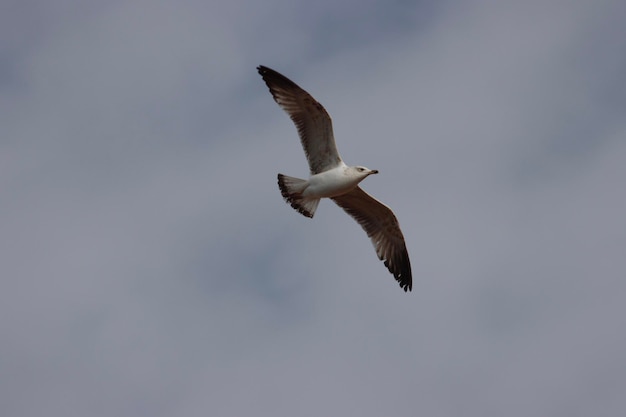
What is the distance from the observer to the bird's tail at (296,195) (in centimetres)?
1998

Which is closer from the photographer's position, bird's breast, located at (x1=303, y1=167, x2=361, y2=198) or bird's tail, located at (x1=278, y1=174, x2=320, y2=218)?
bird's breast, located at (x1=303, y1=167, x2=361, y2=198)

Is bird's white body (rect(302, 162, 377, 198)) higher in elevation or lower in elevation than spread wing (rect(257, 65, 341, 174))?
lower

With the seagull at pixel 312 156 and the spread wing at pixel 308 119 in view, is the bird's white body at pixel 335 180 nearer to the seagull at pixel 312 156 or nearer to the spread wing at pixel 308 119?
the seagull at pixel 312 156

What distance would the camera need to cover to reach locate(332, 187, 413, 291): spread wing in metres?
21.2

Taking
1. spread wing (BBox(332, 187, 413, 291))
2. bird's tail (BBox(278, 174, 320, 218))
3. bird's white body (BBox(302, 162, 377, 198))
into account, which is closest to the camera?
bird's white body (BBox(302, 162, 377, 198))

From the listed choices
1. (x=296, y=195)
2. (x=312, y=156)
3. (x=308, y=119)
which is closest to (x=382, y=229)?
(x=296, y=195)

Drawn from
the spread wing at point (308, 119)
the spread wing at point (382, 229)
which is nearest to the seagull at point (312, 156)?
the spread wing at point (308, 119)

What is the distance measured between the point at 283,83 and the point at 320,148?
4.10 ft

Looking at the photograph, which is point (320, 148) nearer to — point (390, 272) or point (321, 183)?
point (321, 183)

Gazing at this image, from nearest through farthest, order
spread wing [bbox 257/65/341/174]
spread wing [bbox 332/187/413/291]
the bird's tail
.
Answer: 1. spread wing [bbox 257/65/341/174]
2. the bird's tail
3. spread wing [bbox 332/187/413/291]

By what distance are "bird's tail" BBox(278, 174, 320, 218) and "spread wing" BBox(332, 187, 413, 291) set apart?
1.09m

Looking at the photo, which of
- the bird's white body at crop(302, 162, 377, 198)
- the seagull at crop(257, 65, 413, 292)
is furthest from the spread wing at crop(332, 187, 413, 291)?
the bird's white body at crop(302, 162, 377, 198)

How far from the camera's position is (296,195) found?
20.1 metres

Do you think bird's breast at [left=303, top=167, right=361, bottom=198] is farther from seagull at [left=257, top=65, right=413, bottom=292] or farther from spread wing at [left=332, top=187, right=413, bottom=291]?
spread wing at [left=332, top=187, right=413, bottom=291]
